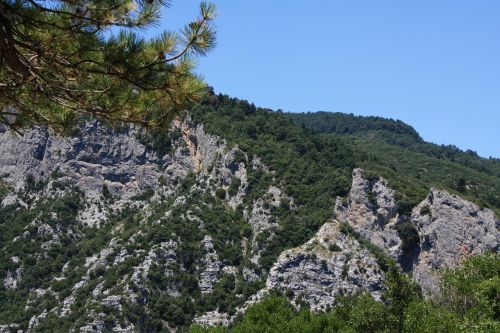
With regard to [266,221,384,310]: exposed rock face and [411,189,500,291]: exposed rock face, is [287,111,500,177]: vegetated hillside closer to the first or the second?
[411,189,500,291]: exposed rock face

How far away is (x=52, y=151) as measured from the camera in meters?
103

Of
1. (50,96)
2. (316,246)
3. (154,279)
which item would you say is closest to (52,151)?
(154,279)

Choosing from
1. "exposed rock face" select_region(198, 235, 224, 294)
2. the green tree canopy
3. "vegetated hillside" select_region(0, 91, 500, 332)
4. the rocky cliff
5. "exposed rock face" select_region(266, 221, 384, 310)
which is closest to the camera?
the green tree canopy

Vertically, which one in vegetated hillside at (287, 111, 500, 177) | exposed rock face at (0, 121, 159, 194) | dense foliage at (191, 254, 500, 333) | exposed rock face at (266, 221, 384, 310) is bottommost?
dense foliage at (191, 254, 500, 333)

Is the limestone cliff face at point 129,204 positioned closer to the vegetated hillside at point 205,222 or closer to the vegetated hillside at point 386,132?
the vegetated hillside at point 205,222

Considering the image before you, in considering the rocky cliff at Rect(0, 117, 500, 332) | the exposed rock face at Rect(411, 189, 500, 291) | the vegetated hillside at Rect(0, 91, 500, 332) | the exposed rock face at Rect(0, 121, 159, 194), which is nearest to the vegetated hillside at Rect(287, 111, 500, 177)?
the vegetated hillside at Rect(0, 91, 500, 332)

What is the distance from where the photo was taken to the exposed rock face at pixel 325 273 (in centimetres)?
6962

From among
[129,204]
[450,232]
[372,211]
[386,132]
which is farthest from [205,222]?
[386,132]

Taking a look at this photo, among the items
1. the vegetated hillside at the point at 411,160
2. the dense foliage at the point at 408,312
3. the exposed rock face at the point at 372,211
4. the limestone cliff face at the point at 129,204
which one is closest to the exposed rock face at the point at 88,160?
the limestone cliff face at the point at 129,204

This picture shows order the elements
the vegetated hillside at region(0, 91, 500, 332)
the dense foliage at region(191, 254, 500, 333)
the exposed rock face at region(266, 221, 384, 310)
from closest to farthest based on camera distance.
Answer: the dense foliage at region(191, 254, 500, 333) → the exposed rock face at region(266, 221, 384, 310) → the vegetated hillside at region(0, 91, 500, 332)

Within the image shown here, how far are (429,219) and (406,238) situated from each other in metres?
3.79

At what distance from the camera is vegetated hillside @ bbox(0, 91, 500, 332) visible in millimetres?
70875

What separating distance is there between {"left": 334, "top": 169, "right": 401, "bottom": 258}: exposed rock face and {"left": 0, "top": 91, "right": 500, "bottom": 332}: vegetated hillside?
17cm

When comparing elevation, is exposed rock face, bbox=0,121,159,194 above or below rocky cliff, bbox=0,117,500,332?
above
